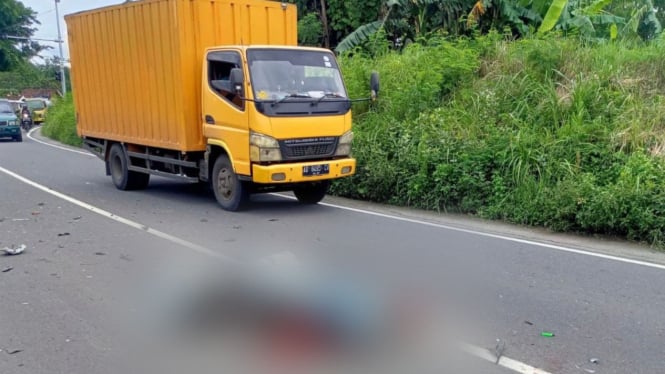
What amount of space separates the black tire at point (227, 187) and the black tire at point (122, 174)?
2961 millimetres

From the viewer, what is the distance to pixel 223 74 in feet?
30.1

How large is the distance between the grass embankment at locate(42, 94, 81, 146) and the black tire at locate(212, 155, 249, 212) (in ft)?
58.2

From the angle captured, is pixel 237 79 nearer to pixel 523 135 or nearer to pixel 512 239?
pixel 512 239

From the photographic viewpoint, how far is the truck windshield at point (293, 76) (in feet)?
28.8

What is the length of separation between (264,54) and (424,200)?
3517 millimetres

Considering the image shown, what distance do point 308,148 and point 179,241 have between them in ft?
8.39

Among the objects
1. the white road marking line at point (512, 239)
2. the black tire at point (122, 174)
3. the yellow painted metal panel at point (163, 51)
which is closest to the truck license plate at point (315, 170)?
the white road marking line at point (512, 239)

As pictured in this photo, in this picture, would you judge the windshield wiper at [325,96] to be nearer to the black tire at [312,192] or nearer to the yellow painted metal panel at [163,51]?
the black tire at [312,192]

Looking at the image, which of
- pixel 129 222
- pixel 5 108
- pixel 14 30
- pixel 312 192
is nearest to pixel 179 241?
pixel 129 222

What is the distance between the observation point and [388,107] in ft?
39.8

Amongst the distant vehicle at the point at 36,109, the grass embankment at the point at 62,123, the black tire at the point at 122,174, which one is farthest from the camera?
the distant vehicle at the point at 36,109

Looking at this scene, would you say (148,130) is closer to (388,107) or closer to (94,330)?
(388,107)

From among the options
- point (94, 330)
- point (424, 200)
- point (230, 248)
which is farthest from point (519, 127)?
point (94, 330)

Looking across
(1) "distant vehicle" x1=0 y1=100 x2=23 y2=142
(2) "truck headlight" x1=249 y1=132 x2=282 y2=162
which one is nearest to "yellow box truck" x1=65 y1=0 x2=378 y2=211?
(2) "truck headlight" x1=249 y1=132 x2=282 y2=162
